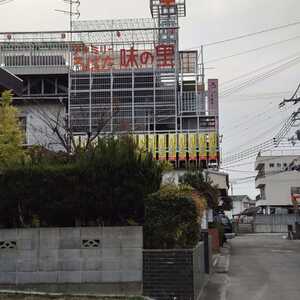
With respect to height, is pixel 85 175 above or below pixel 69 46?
below

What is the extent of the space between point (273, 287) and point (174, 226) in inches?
170

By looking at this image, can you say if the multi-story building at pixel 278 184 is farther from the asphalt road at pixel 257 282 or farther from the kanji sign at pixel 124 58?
the asphalt road at pixel 257 282

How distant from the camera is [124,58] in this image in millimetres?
51281

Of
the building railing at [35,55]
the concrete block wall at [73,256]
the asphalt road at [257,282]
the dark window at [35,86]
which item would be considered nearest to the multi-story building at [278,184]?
the building railing at [35,55]

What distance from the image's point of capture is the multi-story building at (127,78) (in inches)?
2016

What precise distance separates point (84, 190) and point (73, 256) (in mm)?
1453

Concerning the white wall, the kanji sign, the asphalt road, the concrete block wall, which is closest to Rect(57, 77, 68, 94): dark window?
the kanji sign

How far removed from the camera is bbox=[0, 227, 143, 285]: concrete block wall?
38.2 ft

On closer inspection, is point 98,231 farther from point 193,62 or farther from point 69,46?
point 193,62

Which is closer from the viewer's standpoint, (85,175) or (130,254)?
(130,254)

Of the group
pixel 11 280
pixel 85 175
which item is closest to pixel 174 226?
pixel 85 175

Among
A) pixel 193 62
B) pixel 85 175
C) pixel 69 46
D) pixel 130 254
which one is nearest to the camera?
pixel 130 254

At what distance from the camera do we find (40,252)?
1185 cm

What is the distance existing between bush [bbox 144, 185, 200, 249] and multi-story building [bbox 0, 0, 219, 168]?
38000 millimetres
